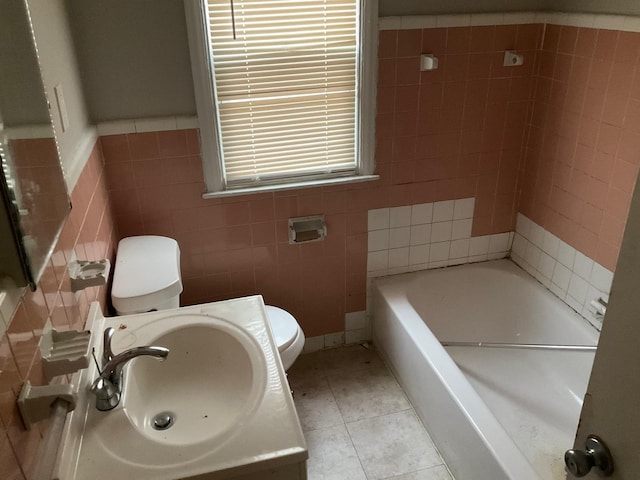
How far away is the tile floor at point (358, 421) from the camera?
6.92ft

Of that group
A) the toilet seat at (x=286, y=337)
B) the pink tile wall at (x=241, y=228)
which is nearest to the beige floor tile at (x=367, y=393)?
the pink tile wall at (x=241, y=228)

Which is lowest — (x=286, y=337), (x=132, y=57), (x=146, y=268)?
(x=286, y=337)

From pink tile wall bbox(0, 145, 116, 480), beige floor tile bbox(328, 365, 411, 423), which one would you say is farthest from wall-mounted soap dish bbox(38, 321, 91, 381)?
beige floor tile bbox(328, 365, 411, 423)

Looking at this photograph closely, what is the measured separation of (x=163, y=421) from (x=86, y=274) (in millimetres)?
432

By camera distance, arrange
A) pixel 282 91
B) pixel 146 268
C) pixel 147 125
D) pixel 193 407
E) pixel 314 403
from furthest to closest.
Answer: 1. pixel 314 403
2. pixel 282 91
3. pixel 147 125
4. pixel 146 268
5. pixel 193 407

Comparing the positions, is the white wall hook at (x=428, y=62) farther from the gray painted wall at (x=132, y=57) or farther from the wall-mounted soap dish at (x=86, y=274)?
the wall-mounted soap dish at (x=86, y=274)

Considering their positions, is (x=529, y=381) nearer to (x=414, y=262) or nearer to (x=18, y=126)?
(x=414, y=262)

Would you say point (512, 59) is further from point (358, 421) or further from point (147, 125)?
point (358, 421)

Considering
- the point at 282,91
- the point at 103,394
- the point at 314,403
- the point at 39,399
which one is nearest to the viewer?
the point at 39,399

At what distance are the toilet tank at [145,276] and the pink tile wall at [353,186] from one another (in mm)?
235

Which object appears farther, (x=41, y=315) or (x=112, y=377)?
(x=112, y=377)

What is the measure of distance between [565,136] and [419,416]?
4.57 feet

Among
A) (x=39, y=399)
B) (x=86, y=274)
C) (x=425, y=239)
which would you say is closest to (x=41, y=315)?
(x=39, y=399)

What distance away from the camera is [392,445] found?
87.1 inches
